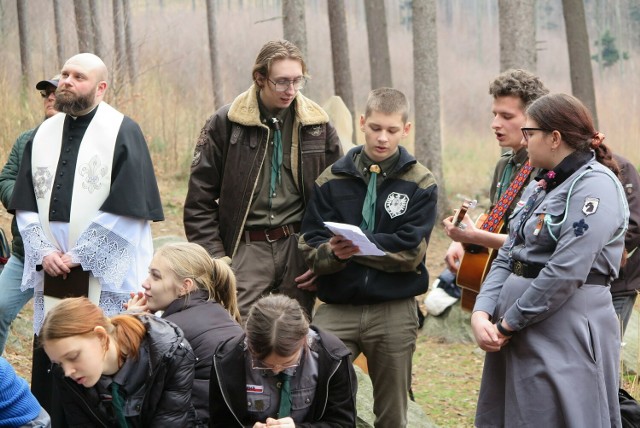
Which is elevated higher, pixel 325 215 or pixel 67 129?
pixel 67 129

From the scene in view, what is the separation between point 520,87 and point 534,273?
1.11m

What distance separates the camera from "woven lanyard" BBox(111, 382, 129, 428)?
3.56m

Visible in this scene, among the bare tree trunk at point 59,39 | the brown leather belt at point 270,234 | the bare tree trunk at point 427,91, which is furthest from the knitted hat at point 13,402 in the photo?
the bare tree trunk at point 427,91

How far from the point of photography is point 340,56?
16906 mm

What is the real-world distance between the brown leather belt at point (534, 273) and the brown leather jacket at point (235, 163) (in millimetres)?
1420

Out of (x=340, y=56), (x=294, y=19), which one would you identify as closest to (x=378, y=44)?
(x=340, y=56)

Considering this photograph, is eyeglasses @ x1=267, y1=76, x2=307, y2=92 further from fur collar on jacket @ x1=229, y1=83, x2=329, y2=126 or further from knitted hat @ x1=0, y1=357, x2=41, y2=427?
knitted hat @ x1=0, y1=357, x2=41, y2=427

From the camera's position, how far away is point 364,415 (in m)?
4.90

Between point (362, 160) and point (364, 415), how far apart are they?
135 cm

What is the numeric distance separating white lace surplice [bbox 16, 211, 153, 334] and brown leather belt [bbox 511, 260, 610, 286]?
6.94ft

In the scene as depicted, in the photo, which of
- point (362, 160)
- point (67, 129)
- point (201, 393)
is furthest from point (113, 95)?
point (201, 393)

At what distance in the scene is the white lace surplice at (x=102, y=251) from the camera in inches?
191

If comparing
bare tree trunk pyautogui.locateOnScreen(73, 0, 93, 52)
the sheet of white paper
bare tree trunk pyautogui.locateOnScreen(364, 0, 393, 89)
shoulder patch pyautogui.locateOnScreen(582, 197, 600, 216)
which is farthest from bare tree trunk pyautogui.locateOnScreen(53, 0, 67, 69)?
shoulder patch pyautogui.locateOnScreen(582, 197, 600, 216)

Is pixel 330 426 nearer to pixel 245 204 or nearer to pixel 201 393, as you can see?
pixel 201 393
